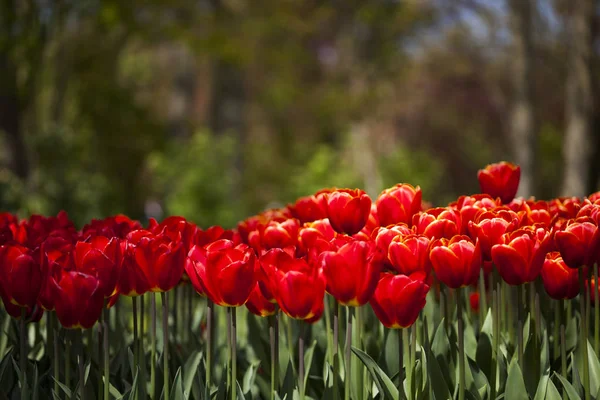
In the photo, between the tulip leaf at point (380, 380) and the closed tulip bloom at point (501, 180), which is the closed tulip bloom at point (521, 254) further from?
the closed tulip bloom at point (501, 180)

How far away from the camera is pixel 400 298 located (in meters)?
1.59

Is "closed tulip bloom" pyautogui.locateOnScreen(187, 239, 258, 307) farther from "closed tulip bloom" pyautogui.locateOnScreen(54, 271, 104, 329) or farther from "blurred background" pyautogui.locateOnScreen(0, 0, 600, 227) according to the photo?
"blurred background" pyautogui.locateOnScreen(0, 0, 600, 227)

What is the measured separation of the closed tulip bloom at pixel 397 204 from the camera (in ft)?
6.81

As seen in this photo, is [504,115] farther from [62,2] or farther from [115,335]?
[115,335]

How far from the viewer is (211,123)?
1798 centimetres

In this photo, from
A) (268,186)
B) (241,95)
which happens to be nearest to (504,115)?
(241,95)

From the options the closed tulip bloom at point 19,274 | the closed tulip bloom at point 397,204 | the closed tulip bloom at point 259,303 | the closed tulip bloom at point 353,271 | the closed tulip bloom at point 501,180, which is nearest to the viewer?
the closed tulip bloom at point 353,271

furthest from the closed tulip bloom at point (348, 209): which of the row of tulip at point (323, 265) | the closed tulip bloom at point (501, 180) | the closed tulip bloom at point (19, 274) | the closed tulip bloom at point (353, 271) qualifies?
the closed tulip bloom at point (19, 274)

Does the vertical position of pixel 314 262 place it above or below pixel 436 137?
below

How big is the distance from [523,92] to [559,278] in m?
10.5

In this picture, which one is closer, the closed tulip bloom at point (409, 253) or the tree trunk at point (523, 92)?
the closed tulip bloom at point (409, 253)

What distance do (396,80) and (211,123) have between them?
23.7 feet

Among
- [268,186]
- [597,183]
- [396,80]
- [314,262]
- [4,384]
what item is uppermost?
[396,80]

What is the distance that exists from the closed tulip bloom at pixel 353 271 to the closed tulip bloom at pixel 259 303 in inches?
10.1
